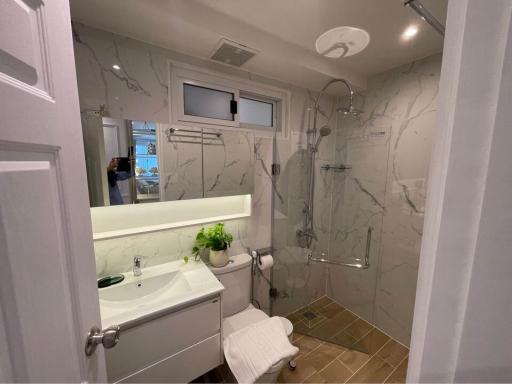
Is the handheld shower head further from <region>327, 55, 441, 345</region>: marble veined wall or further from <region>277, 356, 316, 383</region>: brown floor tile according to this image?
<region>277, 356, 316, 383</region>: brown floor tile

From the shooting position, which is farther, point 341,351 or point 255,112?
point 255,112

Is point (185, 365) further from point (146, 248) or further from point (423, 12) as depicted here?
point (423, 12)

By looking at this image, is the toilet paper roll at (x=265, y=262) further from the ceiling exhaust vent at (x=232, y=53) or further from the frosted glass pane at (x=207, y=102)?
the ceiling exhaust vent at (x=232, y=53)

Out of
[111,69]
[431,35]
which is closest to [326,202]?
[431,35]

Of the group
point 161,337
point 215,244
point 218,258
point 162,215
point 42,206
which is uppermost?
point 42,206

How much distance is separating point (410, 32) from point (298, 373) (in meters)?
2.62

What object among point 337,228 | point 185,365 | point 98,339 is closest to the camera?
point 98,339

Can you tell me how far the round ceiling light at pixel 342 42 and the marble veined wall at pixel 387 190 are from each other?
57 cm

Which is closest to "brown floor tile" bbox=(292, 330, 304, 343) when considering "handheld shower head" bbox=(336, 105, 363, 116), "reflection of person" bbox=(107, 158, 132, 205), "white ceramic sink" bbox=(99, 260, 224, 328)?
"white ceramic sink" bbox=(99, 260, 224, 328)

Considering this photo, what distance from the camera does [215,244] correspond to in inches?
61.9

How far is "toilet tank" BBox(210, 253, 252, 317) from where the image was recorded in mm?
1581

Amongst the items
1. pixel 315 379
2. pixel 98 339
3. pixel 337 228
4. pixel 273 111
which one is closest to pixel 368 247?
pixel 337 228

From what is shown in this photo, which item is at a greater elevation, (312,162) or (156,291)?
(312,162)

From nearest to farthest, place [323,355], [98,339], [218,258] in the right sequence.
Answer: [98,339], [218,258], [323,355]
